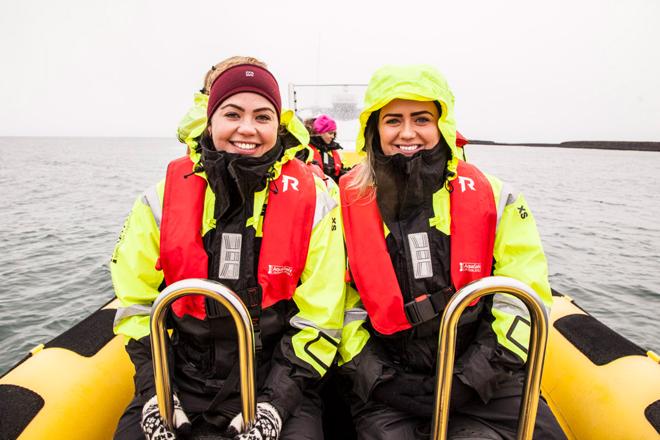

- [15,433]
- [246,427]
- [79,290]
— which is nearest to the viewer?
[246,427]

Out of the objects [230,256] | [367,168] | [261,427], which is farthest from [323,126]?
[261,427]

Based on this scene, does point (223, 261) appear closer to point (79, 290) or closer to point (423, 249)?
point (423, 249)

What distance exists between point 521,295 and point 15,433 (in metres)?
2.11

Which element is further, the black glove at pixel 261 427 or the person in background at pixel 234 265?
the person in background at pixel 234 265

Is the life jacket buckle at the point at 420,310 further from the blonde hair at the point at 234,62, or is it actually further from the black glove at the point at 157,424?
the blonde hair at the point at 234,62

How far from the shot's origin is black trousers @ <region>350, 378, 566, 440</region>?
1671mm

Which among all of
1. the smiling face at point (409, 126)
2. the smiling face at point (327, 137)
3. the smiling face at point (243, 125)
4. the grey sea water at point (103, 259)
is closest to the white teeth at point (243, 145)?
the smiling face at point (243, 125)

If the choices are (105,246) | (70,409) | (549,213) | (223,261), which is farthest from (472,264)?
(549,213)

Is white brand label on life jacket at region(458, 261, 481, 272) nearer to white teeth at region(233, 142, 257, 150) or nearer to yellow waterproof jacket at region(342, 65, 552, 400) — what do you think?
yellow waterproof jacket at region(342, 65, 552, 400)

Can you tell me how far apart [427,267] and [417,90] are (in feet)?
2.67

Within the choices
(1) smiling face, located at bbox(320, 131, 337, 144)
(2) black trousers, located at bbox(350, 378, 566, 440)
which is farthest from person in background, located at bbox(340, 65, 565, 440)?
(1) smiling face, located at bbox(320, 131, 337, 144)

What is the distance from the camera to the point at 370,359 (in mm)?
1872

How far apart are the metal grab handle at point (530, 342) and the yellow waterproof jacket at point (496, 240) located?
467mm

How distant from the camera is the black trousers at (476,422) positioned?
167 cm
